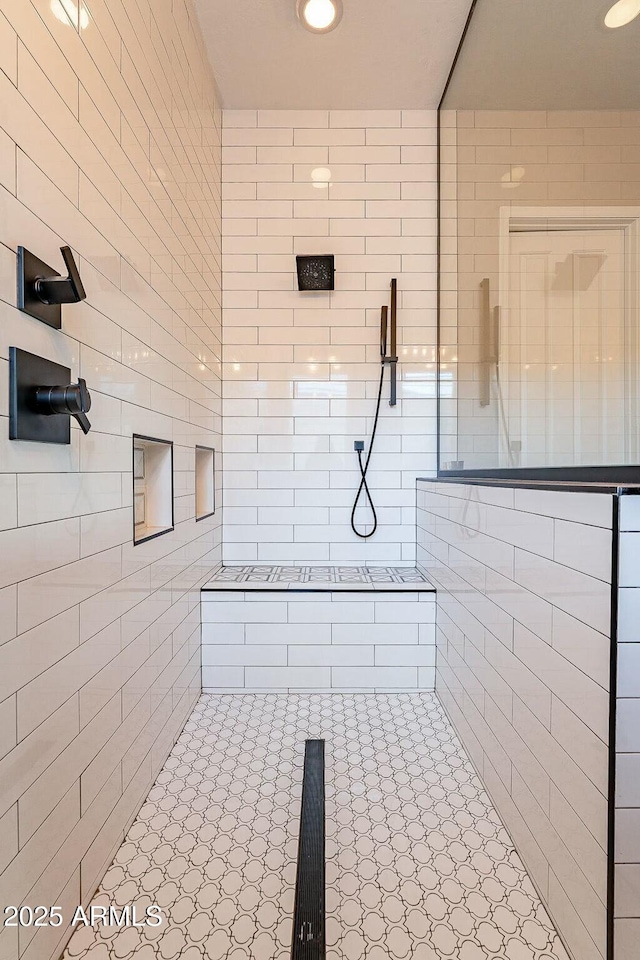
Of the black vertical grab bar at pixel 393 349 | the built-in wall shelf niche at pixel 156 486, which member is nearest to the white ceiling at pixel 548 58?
the black vertical grab bar at pixel 393 349

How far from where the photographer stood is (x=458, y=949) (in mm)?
996

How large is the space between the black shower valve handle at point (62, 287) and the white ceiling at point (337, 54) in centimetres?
201

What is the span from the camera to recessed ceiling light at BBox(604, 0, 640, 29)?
3.22 feet

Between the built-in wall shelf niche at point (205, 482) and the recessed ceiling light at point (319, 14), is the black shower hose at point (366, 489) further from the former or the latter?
the recessed ceiling light at point (319, 14)

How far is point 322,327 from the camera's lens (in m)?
2.70

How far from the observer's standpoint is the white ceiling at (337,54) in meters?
2.10

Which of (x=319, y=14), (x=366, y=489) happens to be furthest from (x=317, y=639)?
(x=319, y=14)

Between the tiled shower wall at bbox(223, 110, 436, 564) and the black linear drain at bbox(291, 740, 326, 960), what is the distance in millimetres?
1367

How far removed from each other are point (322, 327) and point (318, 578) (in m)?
1.37

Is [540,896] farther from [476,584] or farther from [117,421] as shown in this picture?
[117,421]

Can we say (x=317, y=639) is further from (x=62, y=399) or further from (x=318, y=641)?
(x=62, y=399)

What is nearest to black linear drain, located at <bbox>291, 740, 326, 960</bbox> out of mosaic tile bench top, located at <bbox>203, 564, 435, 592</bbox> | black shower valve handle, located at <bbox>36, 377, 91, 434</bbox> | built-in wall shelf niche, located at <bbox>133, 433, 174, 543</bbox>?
mosaic tile bench top, located at <bbox>203, 564, 435, 592</bbox>

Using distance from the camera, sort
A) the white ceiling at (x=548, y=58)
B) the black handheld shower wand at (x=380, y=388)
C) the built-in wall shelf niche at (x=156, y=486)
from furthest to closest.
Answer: the black handheld shower wand at (x=380, y=388) → the built-in wall shelf niche at (x=156, y=486) → the white ceiling at (x=548, y=58)

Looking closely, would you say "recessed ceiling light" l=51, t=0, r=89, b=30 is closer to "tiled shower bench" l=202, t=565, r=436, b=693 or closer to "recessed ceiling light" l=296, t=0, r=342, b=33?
"recessed ceiling light" l=296, t=0, r=342, b=33
